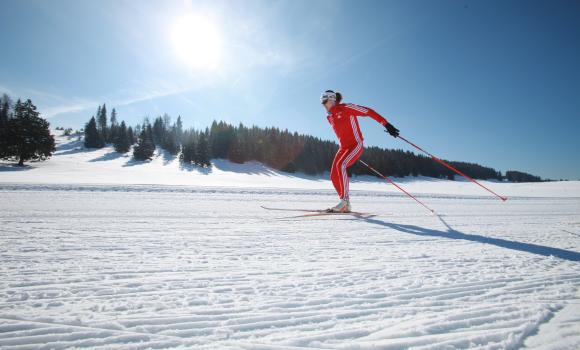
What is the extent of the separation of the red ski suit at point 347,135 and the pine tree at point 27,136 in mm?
34183

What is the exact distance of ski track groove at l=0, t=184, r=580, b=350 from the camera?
94 cm

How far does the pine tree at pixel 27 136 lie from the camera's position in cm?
2553

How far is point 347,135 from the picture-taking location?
4977 millimetres

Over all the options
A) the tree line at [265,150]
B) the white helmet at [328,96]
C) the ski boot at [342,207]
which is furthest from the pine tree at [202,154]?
the ski boot at [342,207]

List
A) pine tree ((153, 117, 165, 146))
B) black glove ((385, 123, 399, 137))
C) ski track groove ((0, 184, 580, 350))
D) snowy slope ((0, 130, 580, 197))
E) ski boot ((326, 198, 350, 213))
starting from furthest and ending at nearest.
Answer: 1. pine tree ((153, 117, 165, 146))
2. snowy slope ((0, 130, 580, 197))
3. black glove ((385, 123, 399, 137))
4. ski boot ((326, 198, 350, 213))
5. ski track groove ((0, 184, 580, 350))

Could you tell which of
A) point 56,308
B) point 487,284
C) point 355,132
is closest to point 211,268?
point 56,308

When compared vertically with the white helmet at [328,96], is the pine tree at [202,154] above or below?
above

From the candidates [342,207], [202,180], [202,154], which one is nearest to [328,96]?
[342,207]

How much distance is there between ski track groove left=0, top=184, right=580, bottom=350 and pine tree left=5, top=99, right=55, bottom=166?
33.9 m

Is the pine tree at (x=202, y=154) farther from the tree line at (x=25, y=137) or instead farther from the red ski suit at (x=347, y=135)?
the red ski suit at (x=347, y=135)

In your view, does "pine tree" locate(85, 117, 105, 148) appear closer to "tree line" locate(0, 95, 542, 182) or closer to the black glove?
"tree line" locate(0, 95, 542, 182)

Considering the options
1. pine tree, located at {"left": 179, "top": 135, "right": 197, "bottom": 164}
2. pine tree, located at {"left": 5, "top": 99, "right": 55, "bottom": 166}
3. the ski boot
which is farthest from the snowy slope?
the ski boot

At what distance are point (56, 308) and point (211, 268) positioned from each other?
26.9 inches

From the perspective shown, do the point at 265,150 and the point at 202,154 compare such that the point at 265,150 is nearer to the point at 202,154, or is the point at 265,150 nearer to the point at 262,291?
the point at 202,154
